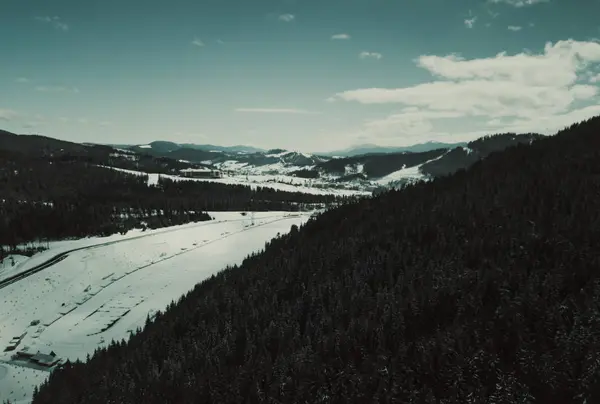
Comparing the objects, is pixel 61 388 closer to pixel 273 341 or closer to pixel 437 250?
pixel 273 341

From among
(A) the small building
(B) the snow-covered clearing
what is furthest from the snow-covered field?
(A) the small building

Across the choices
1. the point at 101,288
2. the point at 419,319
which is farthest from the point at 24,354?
the point at 419,319

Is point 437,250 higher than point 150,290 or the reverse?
higher

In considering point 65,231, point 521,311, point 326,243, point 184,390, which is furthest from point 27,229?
point 521,311

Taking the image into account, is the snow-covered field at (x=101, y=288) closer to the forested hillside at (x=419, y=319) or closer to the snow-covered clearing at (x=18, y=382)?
the snow-covered clearing at (x=18, y=382)

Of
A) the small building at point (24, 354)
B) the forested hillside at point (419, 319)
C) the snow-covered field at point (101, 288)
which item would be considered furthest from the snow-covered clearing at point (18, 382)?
the forested hillside at point (419, 319)

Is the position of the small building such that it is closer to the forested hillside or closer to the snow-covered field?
the snow-covered field
